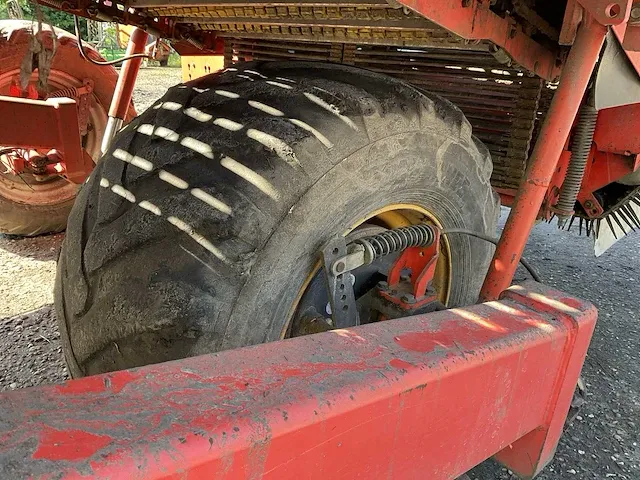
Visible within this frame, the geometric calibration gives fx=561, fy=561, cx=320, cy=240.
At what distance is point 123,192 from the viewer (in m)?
1.18

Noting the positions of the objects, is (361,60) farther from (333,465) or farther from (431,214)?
(333,465)

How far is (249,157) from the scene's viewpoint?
3.58 ft

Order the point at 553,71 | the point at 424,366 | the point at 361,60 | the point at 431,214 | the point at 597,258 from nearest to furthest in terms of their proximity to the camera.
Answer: the point at 424,366 → the point at 431,214 → the point at 553,71 → the point at 361,60 → the point at 597,258

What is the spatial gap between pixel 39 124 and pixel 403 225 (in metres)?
1.29

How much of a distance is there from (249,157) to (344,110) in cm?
23

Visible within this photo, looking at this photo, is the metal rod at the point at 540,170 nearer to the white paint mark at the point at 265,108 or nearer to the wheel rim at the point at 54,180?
the white paint mark at the point at 265,108

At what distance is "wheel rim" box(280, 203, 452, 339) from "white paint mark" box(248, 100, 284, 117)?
29 centimetres

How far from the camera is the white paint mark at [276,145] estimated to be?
3.57 ft

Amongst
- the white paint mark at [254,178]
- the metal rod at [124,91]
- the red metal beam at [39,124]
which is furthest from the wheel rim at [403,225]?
the metal rod at [124,91]

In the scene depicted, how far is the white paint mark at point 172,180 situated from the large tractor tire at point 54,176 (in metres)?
2.06

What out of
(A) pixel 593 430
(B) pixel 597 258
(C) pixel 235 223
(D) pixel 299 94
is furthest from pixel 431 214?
(B) pixel 597 258

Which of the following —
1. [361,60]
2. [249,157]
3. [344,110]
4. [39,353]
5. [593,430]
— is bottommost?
[39,353]

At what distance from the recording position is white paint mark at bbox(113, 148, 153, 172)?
1189 mm

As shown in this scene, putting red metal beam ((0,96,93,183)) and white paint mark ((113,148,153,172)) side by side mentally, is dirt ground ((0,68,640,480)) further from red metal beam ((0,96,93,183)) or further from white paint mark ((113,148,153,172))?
white paint mark ((113,148,153,172))
